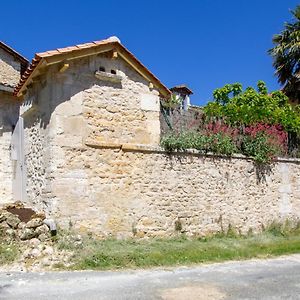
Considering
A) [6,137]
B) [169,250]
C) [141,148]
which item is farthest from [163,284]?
[6,137]

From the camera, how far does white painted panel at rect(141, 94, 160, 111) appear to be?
424 inches

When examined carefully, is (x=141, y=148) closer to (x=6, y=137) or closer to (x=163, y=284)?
(x=163, y=284)

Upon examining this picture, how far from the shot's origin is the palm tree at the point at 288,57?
64.5ft

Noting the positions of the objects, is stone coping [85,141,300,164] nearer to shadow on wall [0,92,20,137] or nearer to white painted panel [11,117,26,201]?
white painted panel [11,117,26,201]

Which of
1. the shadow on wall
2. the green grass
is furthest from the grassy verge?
the shadow on wall

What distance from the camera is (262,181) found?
1288 centimetres

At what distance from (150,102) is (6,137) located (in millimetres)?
5270

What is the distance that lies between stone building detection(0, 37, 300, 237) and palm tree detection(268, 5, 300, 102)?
32.0 ft

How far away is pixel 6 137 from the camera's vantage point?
42.5 feet

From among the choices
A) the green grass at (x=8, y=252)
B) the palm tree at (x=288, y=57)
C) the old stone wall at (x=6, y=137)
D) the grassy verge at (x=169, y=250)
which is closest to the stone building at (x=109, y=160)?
the old stone wall at (x=6, y=137)

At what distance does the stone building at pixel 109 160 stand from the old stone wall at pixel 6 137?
22cm

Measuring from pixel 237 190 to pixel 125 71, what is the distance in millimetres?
5028

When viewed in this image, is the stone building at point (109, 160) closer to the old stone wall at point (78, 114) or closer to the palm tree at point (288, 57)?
the old stone wall at point (78, 114)

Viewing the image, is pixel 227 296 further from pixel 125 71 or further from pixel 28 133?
pixel 28 133
